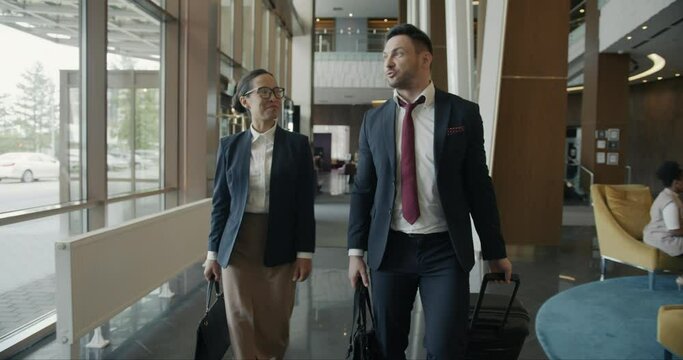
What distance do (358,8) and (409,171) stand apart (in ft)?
72.5

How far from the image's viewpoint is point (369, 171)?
198cm

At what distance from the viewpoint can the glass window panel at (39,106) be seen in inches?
132

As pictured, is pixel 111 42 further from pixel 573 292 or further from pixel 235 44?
pixel 573 292

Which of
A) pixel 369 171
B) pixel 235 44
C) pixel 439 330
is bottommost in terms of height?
pixel 439 330

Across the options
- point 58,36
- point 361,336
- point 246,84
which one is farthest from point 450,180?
point 58,36

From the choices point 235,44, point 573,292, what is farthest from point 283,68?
point 573,292

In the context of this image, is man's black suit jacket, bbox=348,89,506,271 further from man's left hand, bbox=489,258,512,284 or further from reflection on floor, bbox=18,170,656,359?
reflection on floor, bbox=18,170,656,359

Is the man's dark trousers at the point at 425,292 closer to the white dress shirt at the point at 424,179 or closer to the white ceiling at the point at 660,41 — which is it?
the white dress shirt at the point at 424,179

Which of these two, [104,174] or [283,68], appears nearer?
[104,174]

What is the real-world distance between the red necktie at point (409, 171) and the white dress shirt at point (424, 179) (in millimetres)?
23

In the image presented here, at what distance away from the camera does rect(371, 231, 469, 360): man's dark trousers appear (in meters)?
1.80

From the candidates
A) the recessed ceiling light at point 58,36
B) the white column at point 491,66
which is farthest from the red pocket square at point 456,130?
the white column at point 491,66

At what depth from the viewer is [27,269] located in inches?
144

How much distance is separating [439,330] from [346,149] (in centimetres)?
2814
